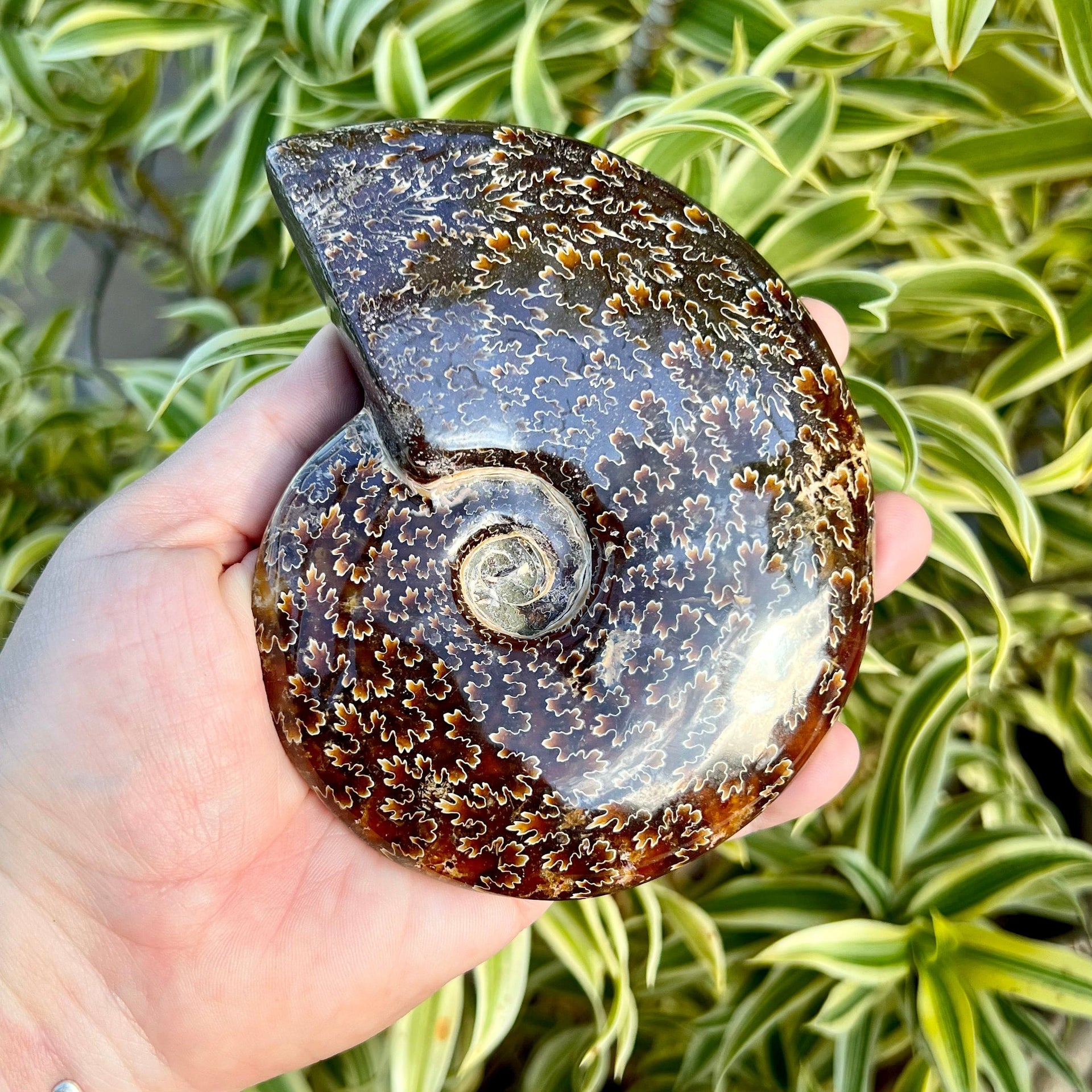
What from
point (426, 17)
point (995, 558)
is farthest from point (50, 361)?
point (995, 558)

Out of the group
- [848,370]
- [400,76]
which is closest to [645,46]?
[400,76]

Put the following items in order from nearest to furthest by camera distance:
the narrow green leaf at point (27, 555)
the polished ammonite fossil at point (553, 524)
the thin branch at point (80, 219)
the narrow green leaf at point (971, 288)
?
the polished ammonite fossil at point (553, 524) < the narrow green leaf at point (971, 288) < the narrow green leaf at point (27, 555) < the thin branch at point (80, 219)

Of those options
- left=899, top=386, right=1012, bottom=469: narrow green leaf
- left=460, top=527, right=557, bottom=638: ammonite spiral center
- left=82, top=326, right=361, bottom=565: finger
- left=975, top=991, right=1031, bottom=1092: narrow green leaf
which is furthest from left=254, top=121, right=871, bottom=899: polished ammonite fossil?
left=975, top=991, right=1031, bottom=1092: narrow green leaf

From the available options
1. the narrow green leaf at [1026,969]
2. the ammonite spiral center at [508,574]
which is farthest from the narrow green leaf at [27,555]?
the narrow green leaf at [1026,969]

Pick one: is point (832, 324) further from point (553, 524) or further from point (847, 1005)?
point (847, 1005)

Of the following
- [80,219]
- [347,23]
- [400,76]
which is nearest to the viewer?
[400,76]

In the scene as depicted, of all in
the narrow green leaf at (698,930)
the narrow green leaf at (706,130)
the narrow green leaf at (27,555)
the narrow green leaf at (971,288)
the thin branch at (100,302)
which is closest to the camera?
the narrow green leaf at (706,130)

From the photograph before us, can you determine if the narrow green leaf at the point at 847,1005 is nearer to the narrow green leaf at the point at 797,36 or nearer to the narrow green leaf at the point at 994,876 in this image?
the narrow green leaf at the point at 994,876

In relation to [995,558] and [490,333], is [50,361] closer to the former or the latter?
[490,333]
